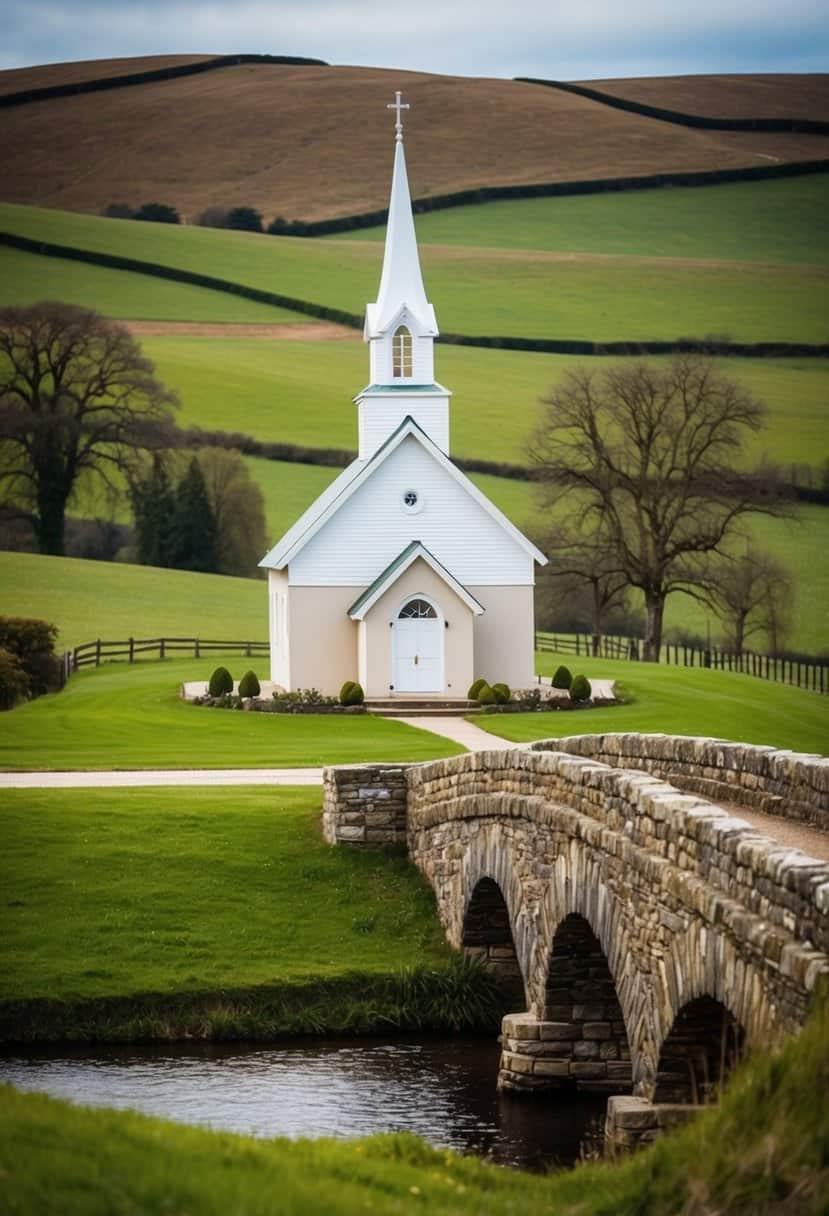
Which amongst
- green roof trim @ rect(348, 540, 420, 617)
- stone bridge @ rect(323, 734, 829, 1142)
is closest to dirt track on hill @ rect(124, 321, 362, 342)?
green roof trim @ rect(348, 540, 420, 617)

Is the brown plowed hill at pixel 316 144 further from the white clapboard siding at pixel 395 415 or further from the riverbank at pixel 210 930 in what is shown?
the riverbank at pixel 210 930

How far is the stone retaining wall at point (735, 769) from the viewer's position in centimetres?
1616

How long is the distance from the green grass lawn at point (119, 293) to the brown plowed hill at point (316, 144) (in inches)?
762

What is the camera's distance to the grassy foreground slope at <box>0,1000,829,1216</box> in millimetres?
9320

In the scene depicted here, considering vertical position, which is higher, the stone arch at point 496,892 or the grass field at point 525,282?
the grass field at point 525,282

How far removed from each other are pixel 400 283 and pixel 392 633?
9.59 meters

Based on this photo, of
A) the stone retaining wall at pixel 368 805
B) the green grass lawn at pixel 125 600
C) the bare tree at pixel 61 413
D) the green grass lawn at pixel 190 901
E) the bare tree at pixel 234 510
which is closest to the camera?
the green grass lawn at pixel 190 901

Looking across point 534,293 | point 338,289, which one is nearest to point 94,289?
point 338,289

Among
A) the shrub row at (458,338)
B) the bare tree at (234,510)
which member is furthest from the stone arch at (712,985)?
the shrub row at (458,338)

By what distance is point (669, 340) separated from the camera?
10325 cm

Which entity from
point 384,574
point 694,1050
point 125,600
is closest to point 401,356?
point 384,574

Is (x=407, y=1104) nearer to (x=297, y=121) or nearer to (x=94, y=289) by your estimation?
(x=94, y=289)

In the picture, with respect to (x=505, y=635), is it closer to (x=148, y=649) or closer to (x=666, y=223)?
(x=148, y=649)

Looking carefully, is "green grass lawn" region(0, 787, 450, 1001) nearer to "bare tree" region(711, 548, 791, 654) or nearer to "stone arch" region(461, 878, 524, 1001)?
"stone arch" region(461, 878, 524, 1001)
